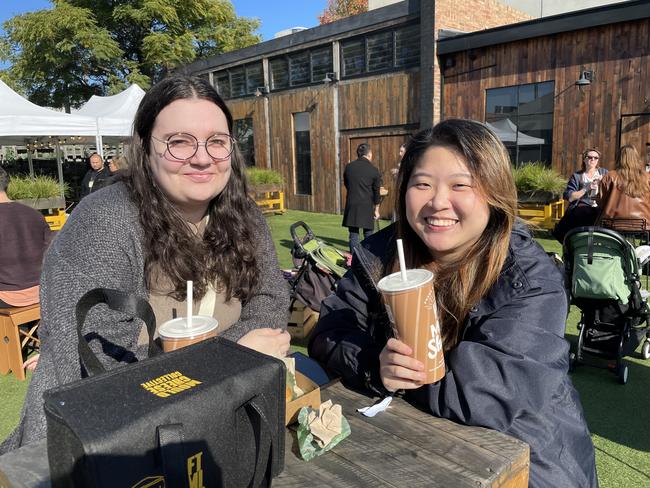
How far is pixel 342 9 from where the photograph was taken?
1729 inches

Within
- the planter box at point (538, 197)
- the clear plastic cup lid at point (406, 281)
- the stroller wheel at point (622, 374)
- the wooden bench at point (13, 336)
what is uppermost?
the clear plastic cup lid at point (406, 281)

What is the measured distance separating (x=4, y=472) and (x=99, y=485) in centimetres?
47

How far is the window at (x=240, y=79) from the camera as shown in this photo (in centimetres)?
1795

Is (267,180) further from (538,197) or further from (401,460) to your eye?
(401,460)

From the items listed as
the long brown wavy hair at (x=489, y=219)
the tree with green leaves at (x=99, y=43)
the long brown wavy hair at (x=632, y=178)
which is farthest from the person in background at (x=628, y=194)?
the tree with green leaves at (x=99, y=43)

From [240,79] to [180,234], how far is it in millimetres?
18080

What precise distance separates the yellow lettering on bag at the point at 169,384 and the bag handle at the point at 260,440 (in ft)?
0.44

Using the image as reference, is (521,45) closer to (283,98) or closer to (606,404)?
(283,98)

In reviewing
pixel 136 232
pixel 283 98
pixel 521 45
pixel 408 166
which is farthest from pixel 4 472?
pixel 283 98

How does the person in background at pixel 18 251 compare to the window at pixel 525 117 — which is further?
the window at pixel 525 117

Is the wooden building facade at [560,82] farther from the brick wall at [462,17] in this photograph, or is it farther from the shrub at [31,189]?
the shrub at [31,189]

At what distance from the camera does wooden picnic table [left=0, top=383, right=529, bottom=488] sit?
1142 mm

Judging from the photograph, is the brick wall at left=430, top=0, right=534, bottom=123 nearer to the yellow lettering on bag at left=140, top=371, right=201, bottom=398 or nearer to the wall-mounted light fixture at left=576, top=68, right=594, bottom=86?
the wall-mounted light fixture at left=576, top=68, right=594, bottom=86

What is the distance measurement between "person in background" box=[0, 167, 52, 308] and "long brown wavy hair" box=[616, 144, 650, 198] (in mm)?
6168
